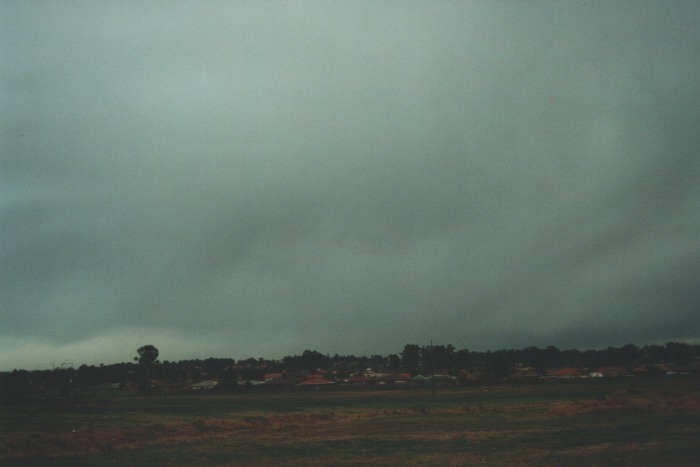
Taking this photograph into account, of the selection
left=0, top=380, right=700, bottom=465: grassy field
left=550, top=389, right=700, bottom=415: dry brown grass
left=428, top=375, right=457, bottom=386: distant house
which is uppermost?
left=428, top=375, right=457, bottom=386: distant house

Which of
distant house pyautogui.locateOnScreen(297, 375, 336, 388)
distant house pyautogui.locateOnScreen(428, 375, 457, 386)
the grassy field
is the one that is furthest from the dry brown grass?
distant house pyautogui.locateOnScreen(297, 375, 336, 388)

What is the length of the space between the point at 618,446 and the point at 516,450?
4800 mm

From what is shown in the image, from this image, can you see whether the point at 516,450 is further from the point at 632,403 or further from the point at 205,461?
the point at 632,403

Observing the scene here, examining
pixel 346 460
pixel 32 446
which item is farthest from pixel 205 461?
pixel 32 446

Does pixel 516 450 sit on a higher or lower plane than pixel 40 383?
lower

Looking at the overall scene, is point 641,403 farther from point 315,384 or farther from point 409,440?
point 315,384

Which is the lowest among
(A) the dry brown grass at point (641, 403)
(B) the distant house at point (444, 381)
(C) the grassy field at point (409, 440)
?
(C) the grassy field at point (409, 440)

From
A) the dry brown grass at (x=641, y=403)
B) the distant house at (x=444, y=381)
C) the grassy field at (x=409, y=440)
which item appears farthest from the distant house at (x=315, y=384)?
the dry brown grass at (x=641, y=403)

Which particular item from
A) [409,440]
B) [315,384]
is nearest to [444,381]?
[315,384]

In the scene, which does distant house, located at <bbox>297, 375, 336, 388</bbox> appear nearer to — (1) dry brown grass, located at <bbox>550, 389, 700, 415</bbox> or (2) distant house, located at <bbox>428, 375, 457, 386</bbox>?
(2) distant house, located at <bbox>428, 375, 457, 386</bbox>

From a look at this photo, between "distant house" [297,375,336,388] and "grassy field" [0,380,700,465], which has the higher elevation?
"distant house" [297,375,336,388]

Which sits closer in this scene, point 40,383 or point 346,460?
point 346,460

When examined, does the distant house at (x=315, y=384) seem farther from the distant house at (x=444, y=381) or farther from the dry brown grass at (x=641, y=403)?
the dry brown grass at (x=641, y=403)

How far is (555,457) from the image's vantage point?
92.6 feet
